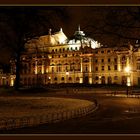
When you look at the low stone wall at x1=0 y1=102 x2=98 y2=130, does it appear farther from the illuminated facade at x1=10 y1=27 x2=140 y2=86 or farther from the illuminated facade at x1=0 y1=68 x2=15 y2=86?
the illuminated facade at x1=0 y1=68 x2=15 y2=86

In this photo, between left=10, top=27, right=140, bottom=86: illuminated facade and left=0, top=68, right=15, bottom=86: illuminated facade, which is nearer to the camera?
left=10, top=27, right=140, bottom=86: illuminated facade

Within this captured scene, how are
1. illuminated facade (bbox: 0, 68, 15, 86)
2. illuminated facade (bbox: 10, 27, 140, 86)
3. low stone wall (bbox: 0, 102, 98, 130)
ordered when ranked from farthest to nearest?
1. illuminated facade (bbox: 0, 68, 15, 86)
2. illuminated facade (bbox: 10, 27, 140, 86)
3. low stone wall (bbox: 0, 102, 98, 130)

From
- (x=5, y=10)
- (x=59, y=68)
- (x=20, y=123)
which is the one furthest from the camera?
(x=59, y=68)

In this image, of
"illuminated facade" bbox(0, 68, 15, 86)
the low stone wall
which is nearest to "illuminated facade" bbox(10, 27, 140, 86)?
"illuminated facade" bbox(0, 68, 15, 86)

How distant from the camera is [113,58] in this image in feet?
359

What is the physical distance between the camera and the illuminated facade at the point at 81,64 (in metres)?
103

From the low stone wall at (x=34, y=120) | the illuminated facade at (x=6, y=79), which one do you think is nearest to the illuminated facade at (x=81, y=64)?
the illuminated facade at (x=6, y=79)

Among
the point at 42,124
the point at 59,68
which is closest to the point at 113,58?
the point at 59,68

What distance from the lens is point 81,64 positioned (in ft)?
375

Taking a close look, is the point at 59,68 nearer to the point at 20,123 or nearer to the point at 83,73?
the point at 83,73

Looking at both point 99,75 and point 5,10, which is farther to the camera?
point 99,75

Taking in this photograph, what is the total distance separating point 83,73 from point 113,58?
11.2 metres

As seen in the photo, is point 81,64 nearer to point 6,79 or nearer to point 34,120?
point 6,79

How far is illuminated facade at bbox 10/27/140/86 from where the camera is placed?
103 m
